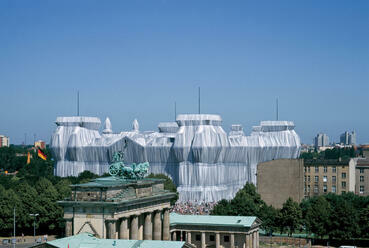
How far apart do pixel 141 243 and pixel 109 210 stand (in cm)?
960

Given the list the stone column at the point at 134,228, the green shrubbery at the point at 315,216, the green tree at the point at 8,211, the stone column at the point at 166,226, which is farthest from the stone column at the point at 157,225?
the green tree at the point at 8,211

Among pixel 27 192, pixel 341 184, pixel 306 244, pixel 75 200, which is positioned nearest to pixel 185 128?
pixel 341 184

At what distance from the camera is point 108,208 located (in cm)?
6856

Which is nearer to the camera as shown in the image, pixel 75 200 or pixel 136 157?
pixel 75 200

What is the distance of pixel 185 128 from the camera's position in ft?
618

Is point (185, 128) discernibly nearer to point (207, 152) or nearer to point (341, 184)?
point (207, 152)

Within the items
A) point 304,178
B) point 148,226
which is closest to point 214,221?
point 148,226

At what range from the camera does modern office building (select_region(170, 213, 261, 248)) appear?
289ft

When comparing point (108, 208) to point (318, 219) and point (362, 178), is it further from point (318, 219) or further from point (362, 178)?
point (362, 178)

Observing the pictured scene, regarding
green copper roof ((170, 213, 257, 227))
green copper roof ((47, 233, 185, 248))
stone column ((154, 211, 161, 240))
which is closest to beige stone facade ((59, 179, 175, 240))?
stone column ((154, 211, 161, 240))

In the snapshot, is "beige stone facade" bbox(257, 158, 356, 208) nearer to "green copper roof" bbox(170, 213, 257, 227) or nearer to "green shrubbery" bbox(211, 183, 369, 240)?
"green shrubbery" bbox(211, 183, 369, 240)

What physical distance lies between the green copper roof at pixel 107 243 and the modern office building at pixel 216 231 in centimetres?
2577

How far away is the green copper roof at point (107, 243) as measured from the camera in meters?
59.5

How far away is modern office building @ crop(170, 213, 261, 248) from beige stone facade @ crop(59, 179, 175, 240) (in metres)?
13.1
